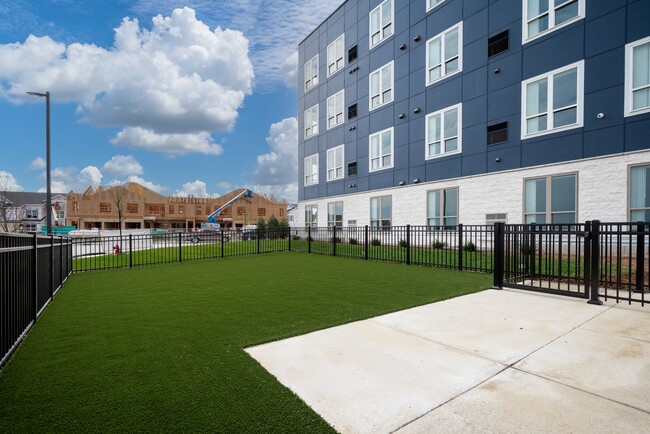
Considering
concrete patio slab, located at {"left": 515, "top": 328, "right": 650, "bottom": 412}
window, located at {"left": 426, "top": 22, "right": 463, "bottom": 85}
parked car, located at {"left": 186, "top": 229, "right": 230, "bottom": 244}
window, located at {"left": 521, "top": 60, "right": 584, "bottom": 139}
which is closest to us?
concrete patio slab, located at {"left": 515, "top": 328, "right": 650, "bottom": 412}

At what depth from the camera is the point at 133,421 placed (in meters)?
2.67

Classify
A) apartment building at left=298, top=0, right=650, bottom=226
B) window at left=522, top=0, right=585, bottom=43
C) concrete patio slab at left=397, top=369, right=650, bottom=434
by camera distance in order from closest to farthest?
1. concrete patio slab at left=397, top=369, right=650, bottom=434
2. apartment building at left=298, top=0, right=650, bottom=226
3. window at left=522, top=0, right=585, bottom=43

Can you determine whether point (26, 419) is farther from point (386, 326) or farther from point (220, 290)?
point (220, 290)

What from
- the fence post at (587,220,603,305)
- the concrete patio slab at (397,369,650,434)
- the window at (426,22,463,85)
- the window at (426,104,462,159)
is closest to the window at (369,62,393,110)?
the window at (426,22,463,85)

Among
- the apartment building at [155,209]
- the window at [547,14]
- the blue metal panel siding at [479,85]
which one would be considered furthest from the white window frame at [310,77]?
the apartment building at [155,209]

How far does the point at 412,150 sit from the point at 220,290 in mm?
16191

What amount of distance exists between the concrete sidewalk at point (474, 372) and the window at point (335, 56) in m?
26.3

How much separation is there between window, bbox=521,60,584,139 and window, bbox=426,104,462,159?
3.48 meters

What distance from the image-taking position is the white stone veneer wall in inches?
492

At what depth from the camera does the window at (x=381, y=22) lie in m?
23.0

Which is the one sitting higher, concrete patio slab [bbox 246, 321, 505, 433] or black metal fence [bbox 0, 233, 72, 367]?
black metal fence [bbox 0, 233, 72, 367]

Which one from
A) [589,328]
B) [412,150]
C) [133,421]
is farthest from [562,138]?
[133,421]

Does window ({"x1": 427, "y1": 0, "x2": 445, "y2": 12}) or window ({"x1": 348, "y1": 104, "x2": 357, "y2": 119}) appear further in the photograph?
window ({"x1": 348, "y1": 104, "x2": 357, "y2": 119})

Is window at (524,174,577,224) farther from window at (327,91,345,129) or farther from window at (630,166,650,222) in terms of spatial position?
window at (327,91,345,129)
